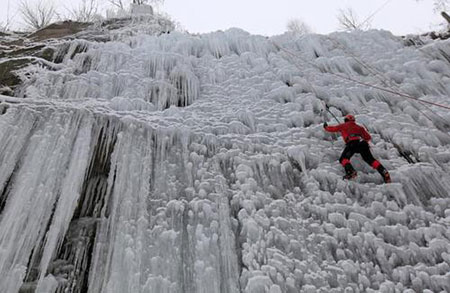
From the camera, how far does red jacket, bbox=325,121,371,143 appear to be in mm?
4250

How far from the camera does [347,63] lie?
5730mm

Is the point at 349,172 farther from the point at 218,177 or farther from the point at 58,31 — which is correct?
the point at 58,31

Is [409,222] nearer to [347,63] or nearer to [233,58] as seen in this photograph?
[347,63]

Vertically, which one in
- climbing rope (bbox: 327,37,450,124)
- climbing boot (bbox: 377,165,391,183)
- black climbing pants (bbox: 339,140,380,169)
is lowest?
climbing boot (bbox: 377,165,391,183)

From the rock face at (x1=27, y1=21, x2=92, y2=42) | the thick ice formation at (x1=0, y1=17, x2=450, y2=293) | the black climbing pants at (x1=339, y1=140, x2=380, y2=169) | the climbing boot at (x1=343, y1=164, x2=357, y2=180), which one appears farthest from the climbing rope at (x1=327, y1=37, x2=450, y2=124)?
the rock face at (x1=27, y1=21, x2=92, y2=42)

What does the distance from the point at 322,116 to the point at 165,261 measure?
8.64 ft

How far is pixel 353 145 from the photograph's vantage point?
419 cm

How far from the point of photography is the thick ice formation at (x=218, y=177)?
3242mm

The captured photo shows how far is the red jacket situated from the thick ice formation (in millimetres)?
223

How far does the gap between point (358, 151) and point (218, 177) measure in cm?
147

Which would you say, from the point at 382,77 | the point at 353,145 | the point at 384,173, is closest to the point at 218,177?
the point at 353,145

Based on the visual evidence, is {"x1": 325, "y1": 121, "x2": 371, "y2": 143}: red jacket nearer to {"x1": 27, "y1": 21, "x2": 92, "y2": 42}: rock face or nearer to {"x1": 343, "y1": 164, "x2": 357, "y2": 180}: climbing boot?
{"x1": 343, "y1": 164, "x2": 357, "y2": 180}: climbing boot

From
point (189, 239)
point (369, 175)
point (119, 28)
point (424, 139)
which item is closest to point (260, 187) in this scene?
point (189, 239)

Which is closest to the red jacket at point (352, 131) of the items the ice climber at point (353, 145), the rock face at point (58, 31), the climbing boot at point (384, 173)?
the ice climber at point (353, 145)
